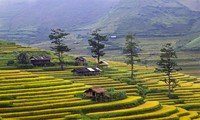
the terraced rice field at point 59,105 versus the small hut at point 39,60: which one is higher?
the small hut at point 39,60

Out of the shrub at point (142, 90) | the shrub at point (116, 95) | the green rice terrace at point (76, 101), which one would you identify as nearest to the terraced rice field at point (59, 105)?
the green rice terrace at point (76, 101)

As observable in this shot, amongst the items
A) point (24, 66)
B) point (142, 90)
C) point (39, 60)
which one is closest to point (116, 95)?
point (142, 90)

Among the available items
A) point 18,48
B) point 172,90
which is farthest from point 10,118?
point 18,48

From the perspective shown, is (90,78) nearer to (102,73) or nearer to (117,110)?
(102,73)

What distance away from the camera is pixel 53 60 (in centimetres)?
8819

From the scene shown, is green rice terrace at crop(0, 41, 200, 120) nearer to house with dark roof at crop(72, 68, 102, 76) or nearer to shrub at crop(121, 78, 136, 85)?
shrub at crop(121, 78, 136, 85)

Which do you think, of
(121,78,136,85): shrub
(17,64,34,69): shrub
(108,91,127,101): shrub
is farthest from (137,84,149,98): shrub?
(17,64,34,69): shrub

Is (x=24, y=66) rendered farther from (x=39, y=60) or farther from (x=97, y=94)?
(x=97, y=94)

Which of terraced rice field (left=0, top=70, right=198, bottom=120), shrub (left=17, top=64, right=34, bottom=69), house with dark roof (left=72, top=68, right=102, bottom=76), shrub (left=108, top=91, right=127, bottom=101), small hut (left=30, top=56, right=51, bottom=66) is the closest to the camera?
terraced rice field (left=0, top=70, right=198, bottom=120)

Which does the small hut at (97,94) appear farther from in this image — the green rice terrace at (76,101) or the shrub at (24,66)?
the shrub at (24,66)

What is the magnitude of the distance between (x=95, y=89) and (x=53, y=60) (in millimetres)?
33490

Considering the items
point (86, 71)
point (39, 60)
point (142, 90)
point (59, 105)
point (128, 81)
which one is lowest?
point (59, 105)

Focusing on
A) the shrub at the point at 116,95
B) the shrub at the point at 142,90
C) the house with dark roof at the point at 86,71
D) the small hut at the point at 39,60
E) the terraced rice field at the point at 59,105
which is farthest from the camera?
the small hut at the point at 39,60

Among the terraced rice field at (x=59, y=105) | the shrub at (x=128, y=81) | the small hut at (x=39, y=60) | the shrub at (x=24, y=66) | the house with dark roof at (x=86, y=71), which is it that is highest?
the small hut at (x=39, y=60)
